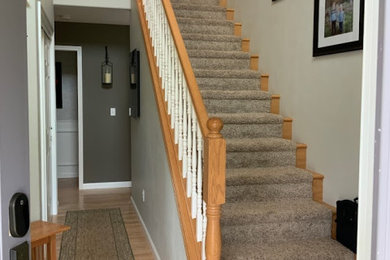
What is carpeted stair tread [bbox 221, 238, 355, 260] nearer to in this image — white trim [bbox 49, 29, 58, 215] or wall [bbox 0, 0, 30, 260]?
wall [bbox 0, 0, 30, 260]

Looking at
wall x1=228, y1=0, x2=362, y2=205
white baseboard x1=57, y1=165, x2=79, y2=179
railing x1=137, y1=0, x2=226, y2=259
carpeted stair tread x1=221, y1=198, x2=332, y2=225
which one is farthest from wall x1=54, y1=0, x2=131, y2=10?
white baseboard x1=57, y1=165, x2=79, y2=179

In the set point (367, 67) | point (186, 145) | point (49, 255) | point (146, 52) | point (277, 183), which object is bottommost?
point (49, 255)

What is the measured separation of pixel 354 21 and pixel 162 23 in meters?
1.47

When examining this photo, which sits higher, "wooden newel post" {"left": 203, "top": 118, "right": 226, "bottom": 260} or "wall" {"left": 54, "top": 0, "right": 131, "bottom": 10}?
"wall" {"left": 54, "top": 0, "right": 131, "bottom": 10}

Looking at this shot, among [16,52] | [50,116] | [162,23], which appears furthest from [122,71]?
[16,52]

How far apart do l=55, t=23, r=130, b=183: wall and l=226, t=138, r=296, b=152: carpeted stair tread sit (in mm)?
3368

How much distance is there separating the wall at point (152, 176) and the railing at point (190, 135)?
0.86ft

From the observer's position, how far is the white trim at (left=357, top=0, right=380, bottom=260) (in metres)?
0.55

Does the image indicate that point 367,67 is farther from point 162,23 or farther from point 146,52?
point 146,52

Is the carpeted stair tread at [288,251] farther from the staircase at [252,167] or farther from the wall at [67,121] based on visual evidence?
the wall at [67,121]

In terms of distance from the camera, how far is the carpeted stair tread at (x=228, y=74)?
3.86m

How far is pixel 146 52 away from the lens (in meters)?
3.73

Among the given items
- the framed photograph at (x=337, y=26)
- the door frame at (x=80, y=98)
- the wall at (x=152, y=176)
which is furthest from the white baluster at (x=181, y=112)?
the door frame at (x=80, y=98)

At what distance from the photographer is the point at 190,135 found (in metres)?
2.44
